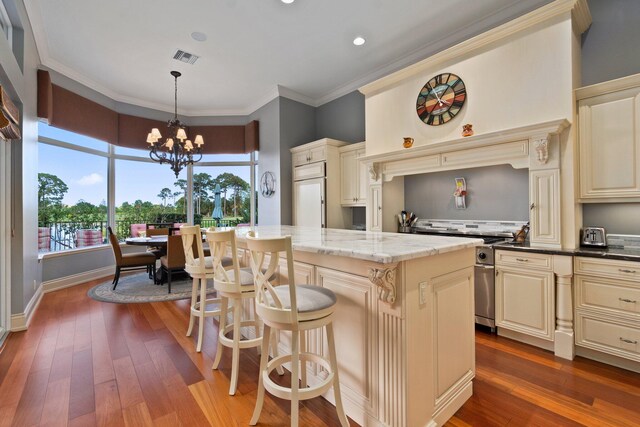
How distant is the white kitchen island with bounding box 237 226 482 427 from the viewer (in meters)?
1.42

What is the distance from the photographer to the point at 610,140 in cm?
242

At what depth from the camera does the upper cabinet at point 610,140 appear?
2316 mm

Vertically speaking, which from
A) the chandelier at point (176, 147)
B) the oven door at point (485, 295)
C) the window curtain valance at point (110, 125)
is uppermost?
the window curtain valance at point (110, 125)

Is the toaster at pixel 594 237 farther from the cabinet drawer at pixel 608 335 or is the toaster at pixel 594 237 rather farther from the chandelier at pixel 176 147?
the chandelier at pixel 176 147

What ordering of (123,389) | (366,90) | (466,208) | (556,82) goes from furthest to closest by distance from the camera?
(366,90)
(466,208)
(556,82)
(123,389)

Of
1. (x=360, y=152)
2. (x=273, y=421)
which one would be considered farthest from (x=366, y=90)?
(x=273, y=421)

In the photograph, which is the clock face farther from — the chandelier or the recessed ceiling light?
the chandelier

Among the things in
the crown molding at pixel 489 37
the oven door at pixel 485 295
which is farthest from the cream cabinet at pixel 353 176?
the oven door at pixel 485 295

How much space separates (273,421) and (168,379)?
93 centimetres

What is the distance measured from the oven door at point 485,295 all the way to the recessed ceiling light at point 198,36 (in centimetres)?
417

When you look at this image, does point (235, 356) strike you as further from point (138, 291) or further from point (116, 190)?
point (116, 190)

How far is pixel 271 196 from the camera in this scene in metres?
5.55

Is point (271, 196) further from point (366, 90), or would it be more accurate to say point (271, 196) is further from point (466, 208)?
point (466, 208)

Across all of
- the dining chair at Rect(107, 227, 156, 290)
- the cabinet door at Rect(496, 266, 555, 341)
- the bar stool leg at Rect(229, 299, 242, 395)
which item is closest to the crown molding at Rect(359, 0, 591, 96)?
the cabinet door at Rect(496, 266, 555, 341)
